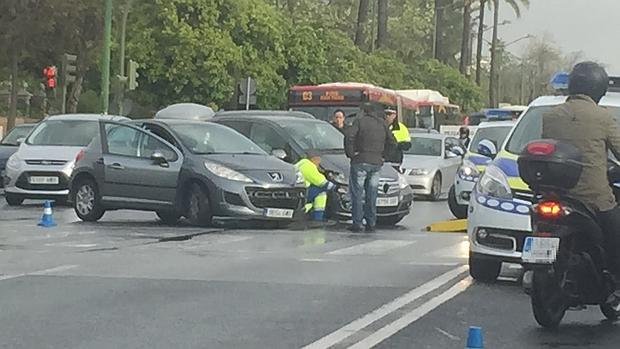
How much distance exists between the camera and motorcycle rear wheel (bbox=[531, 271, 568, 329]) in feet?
27.5

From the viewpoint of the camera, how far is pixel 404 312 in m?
9.29

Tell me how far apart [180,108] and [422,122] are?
920 inches

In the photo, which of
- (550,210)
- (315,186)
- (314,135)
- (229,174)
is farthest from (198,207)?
(550,210)

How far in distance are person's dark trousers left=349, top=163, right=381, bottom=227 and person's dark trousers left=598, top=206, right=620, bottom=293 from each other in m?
8.28

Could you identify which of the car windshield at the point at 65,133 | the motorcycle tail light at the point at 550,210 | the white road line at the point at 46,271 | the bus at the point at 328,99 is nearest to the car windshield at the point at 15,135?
the car windshield at the point at 65,133

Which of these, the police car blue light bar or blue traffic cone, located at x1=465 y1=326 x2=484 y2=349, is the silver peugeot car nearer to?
the police car blue light bar

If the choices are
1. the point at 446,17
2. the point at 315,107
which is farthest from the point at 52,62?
the point at 446,17

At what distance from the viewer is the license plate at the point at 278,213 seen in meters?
17.0

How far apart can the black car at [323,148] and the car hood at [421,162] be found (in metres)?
6.66

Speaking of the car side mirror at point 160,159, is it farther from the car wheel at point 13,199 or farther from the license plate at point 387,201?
the car wheel at point 13,199

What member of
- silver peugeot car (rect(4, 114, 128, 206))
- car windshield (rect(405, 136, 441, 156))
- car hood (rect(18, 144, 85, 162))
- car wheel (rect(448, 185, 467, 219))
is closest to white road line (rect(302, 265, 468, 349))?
car wheel (rect(448, 185, 467, 219))

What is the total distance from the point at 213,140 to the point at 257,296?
8.14 metres

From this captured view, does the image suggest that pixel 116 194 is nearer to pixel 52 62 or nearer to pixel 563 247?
pixel 563 247

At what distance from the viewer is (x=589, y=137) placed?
8594 millimetres
